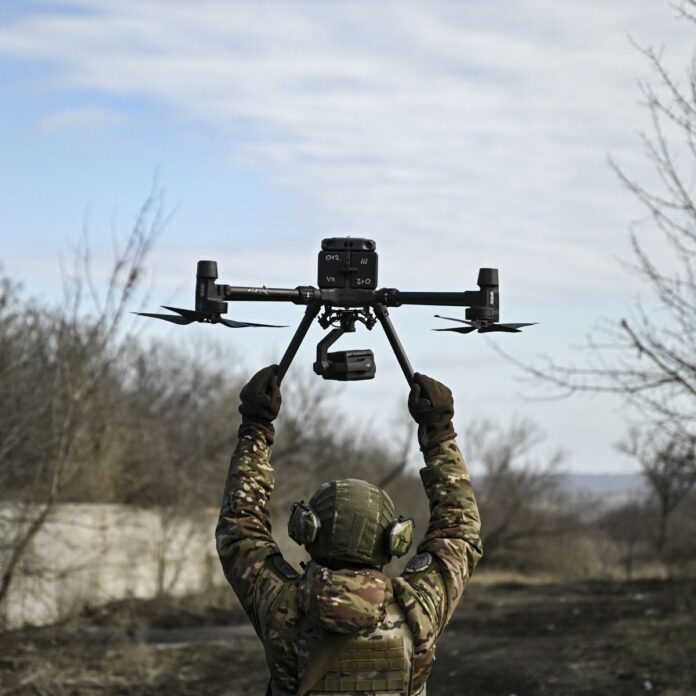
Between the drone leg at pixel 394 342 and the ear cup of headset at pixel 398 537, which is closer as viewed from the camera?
the ear cup of headset at pixel 398 537

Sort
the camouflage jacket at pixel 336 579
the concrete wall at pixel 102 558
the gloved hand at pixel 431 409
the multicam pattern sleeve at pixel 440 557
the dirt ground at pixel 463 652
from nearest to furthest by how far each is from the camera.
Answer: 1. the camouflage jacket at pixel 336 579
2. the multicam pattern sleeve at pixel 440 557
3. the gloved hand at pixel 431 409
4. the dirt ground at pixel 463 652
5. the concrete wall at pixel 102 558

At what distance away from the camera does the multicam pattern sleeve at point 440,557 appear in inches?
162

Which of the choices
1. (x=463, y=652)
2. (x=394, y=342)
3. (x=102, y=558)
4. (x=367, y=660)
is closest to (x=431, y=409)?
(x=394, y=342)

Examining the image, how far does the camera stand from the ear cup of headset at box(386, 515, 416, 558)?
398cm

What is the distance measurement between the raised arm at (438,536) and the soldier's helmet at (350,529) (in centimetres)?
18

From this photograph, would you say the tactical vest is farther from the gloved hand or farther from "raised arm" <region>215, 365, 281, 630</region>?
the gloved hand

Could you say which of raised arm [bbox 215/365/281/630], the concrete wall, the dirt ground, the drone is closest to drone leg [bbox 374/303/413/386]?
the drone

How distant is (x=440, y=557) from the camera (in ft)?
13.9

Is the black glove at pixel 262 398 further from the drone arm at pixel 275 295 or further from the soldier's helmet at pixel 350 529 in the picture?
the soldier's helmet at pixel 350 529

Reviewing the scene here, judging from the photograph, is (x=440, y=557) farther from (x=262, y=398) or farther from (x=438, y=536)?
(x=262, y=398)

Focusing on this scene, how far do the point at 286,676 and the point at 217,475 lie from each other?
20.5 meters

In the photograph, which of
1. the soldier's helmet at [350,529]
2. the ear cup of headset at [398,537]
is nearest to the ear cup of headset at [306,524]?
the soldier's helmet at [350,529]

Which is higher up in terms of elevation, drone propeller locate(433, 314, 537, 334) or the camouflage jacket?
drone propeller locate(433, 314, 537, 334)

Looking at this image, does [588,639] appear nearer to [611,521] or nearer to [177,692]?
[177,692]
